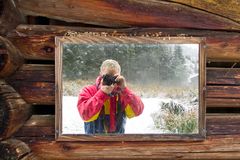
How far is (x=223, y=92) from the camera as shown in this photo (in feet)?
5.64

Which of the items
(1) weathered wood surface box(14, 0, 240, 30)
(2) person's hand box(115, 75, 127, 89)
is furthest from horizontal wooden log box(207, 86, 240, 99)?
(2) person's hand box(115, 75, 127, 89)

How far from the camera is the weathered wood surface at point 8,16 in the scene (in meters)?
1.63

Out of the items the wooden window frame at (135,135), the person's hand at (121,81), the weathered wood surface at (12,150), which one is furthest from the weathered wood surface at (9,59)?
the person's hand at (121,81)

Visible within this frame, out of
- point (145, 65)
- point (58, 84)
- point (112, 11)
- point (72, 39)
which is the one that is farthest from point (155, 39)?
point (58, 84)

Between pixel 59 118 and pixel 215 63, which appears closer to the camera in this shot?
pixel 59 118

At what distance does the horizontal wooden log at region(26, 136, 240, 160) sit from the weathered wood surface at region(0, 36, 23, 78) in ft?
1.17

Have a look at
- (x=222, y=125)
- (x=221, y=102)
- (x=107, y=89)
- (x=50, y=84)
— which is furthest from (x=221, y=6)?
(x=50, y=84)

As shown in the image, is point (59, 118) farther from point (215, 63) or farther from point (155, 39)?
point (215, 63)

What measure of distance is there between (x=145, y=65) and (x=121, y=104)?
0.69 feet

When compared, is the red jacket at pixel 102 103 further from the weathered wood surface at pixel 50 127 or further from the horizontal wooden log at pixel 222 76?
the horizontal wooden log at pixel 222 76

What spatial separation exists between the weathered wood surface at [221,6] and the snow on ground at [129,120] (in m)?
0.46

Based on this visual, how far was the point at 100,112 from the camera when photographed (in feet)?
5.56

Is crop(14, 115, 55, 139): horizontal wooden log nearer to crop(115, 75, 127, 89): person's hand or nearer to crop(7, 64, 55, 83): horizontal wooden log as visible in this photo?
crop(7, 64, 55, 83): horizontal wooden log

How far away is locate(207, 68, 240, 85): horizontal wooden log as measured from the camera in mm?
1716
